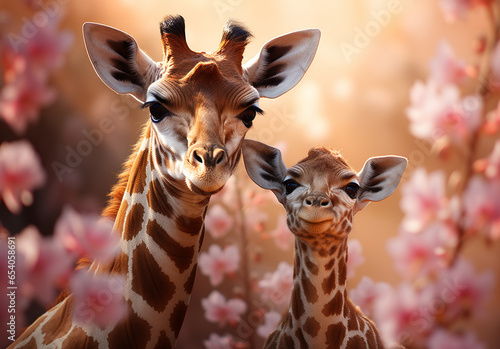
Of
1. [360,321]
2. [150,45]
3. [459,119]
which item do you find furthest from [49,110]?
A: [459,119]

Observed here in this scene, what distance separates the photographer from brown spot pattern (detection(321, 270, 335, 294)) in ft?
7.52

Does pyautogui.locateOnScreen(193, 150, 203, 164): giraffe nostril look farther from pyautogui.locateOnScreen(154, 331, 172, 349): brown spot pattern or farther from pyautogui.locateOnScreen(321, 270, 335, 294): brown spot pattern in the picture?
pyautogui.locateOnScreen(321, 270, 335, 294): brown spot pattern

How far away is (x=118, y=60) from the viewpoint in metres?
2.28

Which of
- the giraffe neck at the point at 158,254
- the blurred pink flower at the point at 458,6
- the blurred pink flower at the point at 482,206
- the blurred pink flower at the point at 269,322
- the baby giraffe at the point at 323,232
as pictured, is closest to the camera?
the blurred pink flower at the point at 482,206

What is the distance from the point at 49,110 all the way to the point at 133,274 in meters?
1.84

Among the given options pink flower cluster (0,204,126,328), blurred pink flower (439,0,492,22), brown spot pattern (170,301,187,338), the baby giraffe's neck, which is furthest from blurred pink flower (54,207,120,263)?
blurred pink flower (439,0,492,22)

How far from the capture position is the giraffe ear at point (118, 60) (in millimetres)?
2215

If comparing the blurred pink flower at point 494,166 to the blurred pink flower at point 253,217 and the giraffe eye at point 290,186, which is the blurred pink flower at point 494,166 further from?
the blurred pink flower at point 253,217

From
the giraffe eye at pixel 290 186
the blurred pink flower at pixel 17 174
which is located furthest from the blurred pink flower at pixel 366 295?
the blurred pink flower at pixel 17 174

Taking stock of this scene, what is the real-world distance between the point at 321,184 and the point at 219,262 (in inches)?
42.3

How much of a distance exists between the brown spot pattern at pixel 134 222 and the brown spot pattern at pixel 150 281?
80mm

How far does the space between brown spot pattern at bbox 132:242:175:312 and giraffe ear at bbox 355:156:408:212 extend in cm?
96

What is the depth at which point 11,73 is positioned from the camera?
68.7 inches

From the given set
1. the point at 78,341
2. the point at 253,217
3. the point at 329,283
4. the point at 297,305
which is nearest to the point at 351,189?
the point at 329,283
